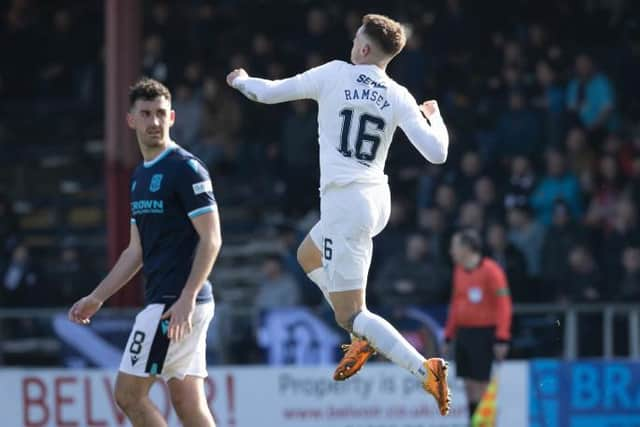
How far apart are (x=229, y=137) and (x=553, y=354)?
4943mm

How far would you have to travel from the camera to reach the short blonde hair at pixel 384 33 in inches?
331

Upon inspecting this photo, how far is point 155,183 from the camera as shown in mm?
8102

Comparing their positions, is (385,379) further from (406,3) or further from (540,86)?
(406,3)

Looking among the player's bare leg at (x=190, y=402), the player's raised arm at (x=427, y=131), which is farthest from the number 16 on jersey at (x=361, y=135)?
the player's bare leg at (x=190, y=402)

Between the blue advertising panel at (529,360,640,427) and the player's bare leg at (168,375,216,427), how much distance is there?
6105 millimetres

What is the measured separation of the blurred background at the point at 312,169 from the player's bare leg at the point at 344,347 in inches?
228

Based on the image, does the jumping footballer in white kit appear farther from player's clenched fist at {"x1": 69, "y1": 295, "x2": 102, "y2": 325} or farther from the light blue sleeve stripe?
player's clenched fist at {"x1": 69, "y1": 295, "x2": 102, "y2": 325}

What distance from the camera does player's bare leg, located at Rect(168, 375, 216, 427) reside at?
8023 mm

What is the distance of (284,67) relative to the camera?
17.8 m

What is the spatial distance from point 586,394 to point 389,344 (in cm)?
574

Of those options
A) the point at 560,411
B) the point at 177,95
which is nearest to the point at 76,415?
the point at 560,411

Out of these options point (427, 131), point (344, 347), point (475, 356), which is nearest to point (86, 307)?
point (344, 347)

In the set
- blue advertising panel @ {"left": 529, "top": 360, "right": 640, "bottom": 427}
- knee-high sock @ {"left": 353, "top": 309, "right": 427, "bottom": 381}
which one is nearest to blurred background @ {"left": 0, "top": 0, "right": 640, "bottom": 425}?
blue advertising panel @ {"left": 529, "top": 360, "right": 640, "bottom": 427}

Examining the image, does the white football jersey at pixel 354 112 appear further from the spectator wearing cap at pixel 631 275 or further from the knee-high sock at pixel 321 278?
the spectator wearing cap at pixel 631 275
